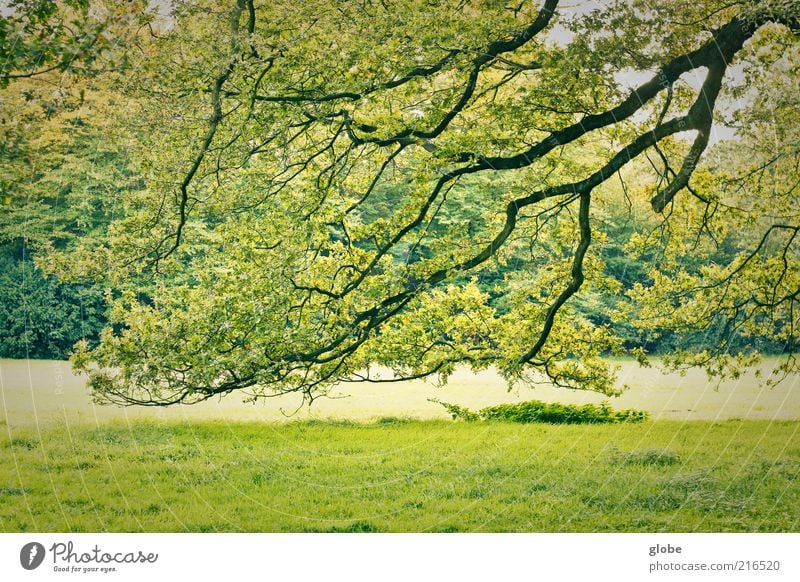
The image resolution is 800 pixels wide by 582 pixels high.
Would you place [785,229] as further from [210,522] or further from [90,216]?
[90,216]

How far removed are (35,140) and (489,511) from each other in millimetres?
4361

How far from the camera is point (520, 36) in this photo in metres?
5.84

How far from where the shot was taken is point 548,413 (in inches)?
291

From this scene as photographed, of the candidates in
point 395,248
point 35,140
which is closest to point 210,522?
point 395,248

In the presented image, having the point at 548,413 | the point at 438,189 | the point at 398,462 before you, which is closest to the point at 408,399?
the point at 398,462

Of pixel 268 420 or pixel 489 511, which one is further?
pixel 268 420

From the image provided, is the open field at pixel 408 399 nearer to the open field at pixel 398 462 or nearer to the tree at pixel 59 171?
the open field at pixel 398 462

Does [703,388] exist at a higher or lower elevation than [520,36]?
lower

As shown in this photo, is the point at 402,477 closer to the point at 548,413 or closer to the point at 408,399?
the point at 408,399
